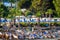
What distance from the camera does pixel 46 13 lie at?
1962cm

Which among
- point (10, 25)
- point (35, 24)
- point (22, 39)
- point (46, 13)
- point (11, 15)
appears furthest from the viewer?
point (46, 13)

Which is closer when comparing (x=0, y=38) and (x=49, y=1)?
(x=0, y=38)

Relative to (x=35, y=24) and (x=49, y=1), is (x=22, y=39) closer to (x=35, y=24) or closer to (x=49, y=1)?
(x=35, y=24)

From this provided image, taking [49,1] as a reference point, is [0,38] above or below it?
below

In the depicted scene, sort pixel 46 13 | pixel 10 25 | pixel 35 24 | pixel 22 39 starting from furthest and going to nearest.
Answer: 1. pixel 46 13
2. pixel 35 24
3. pixel 10 25
4. pixel 22 39

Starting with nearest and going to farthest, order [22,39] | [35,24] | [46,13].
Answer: [22,39], [35,24], [46,13]

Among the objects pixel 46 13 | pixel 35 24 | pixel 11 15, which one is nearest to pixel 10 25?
pixel 35 24

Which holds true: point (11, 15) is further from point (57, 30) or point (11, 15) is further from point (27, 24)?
point (57, 30)

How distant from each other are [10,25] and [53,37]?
2515 millimetres

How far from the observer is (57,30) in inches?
574

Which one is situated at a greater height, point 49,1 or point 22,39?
point 49,1

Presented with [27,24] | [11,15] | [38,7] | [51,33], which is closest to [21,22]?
[27,24]

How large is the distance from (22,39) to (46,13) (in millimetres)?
6973

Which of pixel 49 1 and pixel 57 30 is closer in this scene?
pixel 57 30
